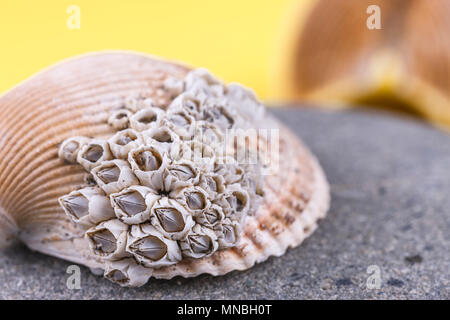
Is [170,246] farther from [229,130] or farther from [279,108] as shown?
[279,108]

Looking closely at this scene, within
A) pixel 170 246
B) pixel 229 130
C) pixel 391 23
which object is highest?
pixel 391 23

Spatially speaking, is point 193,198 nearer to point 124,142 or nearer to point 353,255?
point 124,142

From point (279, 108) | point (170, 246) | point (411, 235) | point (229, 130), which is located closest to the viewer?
point (170, 246)

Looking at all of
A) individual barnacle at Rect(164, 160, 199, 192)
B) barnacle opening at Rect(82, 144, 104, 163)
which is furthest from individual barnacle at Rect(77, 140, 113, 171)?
individual barnacle at Rect(164, 160, 199, 192)

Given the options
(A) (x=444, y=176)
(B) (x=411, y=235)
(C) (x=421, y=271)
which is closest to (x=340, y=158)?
(A) (x=444, y=176)

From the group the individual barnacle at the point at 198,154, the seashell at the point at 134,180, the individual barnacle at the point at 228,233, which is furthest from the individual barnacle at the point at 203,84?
the individual barnacle at the point at 228,233

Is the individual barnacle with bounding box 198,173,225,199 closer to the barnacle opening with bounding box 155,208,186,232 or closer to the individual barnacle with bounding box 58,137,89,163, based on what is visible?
the barnacle opening with bounding box 155,208,186,232

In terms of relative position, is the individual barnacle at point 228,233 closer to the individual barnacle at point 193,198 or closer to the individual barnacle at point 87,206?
the individual barnacle at point 193,198
